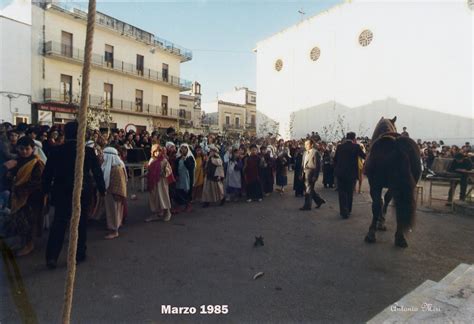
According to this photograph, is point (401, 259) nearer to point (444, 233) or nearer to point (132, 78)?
point (444, 233)

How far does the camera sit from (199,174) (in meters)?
7.82

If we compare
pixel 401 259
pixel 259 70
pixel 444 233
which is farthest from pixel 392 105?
pixel 401 259

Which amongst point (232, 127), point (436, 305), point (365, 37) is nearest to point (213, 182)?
point (436, 305)

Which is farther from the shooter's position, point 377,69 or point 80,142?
point 377,69

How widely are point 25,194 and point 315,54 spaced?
29.6 meters

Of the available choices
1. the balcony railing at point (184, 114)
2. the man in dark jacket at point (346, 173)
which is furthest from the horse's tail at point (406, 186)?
the balcony railing at point (184, 114)

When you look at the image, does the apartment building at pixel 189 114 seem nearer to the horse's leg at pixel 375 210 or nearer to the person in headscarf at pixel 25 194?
the person in headscarf at pixel 25 194

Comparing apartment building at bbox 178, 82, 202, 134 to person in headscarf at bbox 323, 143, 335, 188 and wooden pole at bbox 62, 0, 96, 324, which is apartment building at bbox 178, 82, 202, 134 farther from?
wooden pole at bbox 62, 0, 96, 324

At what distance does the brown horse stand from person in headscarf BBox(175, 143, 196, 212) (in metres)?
3.88

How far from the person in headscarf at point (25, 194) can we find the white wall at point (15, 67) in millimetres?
18555

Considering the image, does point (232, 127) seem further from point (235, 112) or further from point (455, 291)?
point (455, 291)

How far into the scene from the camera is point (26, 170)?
4082 mm

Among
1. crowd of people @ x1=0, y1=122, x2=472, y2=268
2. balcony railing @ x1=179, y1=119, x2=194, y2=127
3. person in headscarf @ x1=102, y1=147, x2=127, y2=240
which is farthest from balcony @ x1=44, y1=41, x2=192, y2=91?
person in headscarf @ x1=102, y1=147, x2=127, y2=240

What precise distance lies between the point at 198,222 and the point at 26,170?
306cm
